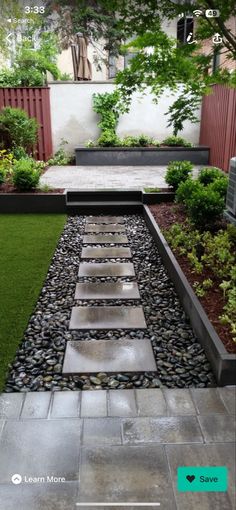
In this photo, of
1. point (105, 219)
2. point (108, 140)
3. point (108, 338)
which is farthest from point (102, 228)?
point (108, 140)

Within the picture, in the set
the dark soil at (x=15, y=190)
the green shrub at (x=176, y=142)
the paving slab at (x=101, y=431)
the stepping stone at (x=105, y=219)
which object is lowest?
the stepping stone at (x=105, y=219)

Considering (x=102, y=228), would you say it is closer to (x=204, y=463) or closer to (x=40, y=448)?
(x=40, y=448)

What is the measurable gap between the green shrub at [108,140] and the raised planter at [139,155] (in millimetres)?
364

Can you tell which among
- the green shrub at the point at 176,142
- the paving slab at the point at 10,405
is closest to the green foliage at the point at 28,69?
the green shrub at the point at 176,142

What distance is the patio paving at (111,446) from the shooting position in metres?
1.83

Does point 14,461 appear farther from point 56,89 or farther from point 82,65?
point 82,65

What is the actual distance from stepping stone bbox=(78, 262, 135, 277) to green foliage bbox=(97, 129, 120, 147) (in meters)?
7.65

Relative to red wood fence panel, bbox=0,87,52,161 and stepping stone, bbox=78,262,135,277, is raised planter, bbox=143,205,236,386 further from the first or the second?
red wood fence panel, bbox=0,87,52,161

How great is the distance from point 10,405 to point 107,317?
1.31 m

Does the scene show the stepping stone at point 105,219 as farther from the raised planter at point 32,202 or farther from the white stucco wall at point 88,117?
the white stucco wall at point 88,117

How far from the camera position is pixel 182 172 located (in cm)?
732

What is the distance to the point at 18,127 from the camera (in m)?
10.6

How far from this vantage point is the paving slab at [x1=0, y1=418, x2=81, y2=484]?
1.96m

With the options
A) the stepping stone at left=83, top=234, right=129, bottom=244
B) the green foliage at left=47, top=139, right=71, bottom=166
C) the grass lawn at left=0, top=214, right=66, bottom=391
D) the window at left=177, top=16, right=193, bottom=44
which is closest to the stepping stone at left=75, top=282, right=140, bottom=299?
the grass lawn at left=0, top=214, right=66, bottom=391
